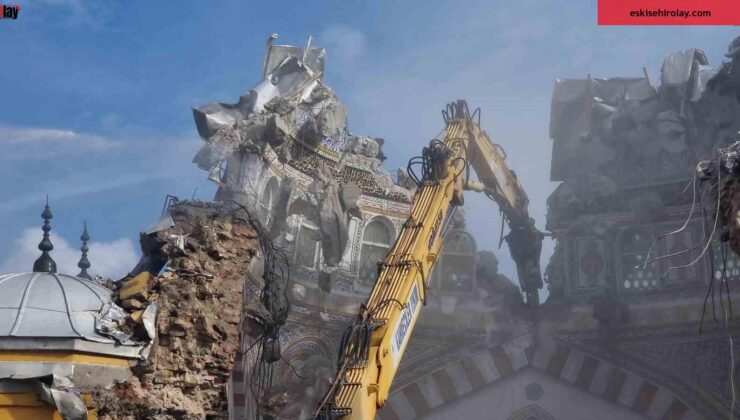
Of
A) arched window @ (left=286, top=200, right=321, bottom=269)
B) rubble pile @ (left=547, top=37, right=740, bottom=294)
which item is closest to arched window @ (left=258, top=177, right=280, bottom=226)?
arched window @ (left=286, top=200, right=321, bottom=269)

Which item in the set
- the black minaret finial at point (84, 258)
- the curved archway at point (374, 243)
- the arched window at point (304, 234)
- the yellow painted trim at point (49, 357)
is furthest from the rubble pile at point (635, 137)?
the yellow painted trim at point (49, 357)

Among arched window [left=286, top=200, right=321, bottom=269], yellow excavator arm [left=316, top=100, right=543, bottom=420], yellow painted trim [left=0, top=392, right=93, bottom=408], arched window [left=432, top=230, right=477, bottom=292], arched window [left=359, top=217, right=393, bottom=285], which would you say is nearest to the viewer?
yellow painted trim [left=0, top=392, right=93, bottom=408]

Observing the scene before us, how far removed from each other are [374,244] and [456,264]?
1.54m

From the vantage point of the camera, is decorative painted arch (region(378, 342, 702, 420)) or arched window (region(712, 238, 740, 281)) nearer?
arched window (region(712, 238, 740, 281))

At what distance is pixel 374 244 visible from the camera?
687 inches

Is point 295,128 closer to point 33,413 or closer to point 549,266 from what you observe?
point 549,266

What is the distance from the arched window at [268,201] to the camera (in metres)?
15.4

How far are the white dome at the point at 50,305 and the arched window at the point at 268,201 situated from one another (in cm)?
687

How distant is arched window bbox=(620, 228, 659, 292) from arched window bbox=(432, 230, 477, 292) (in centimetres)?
264

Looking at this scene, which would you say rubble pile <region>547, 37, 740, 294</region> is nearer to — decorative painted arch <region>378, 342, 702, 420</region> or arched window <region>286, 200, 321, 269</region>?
decorative painted arch <region>378, 342, 702, 420</region>

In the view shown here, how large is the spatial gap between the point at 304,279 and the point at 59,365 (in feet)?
28.2

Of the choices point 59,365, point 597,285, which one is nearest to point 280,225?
point 597,285

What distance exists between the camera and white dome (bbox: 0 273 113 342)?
7703mm

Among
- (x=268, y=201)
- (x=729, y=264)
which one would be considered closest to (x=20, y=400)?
(x=268, y=201)
